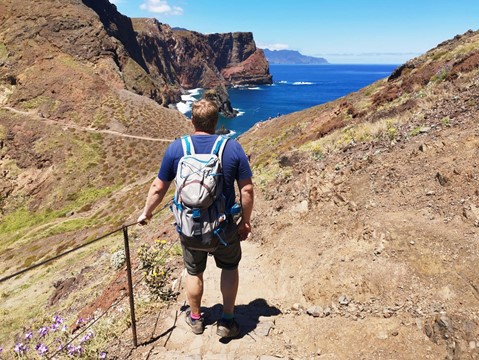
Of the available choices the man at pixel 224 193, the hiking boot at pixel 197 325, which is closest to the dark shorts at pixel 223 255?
the man at pixel 224 193

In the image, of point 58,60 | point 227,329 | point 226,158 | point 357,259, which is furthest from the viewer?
point 58,60

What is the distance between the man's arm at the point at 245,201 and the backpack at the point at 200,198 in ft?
0.93

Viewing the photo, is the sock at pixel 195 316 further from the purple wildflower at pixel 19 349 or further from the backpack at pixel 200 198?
the purple wildflower at pixel 19 349

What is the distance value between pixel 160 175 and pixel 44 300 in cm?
1626

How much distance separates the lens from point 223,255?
5.17 metres

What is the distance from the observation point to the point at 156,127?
71.8 metres

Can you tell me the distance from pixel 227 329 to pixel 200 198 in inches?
96.2

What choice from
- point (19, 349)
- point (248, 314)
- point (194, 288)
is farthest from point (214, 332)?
point (19, 349)

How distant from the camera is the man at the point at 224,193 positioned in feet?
15.4

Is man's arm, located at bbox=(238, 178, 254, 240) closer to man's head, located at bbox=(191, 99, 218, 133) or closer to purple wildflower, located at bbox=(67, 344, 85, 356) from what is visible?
man's head, located at bbox=(191, 99, 218, 133)

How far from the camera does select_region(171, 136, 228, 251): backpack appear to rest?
4438mm

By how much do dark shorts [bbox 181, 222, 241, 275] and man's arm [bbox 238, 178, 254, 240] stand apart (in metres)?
0.10

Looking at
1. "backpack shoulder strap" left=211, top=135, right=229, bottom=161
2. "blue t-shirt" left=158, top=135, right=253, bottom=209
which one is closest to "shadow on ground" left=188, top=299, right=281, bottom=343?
"blue t-shirt" left=158, top=135, right=253, bottom=209

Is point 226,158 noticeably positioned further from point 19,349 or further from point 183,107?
point 183,107
